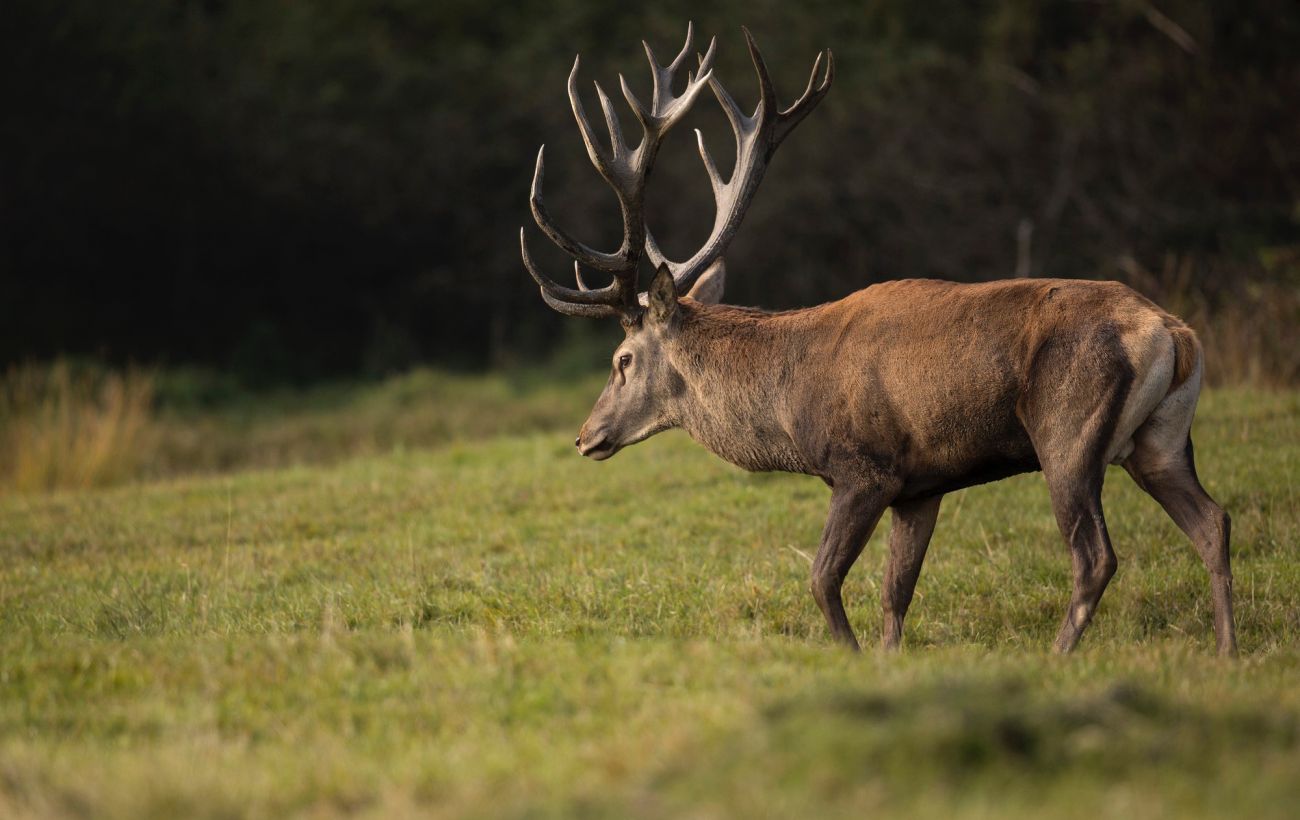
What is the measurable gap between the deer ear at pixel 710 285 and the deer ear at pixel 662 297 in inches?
24.4

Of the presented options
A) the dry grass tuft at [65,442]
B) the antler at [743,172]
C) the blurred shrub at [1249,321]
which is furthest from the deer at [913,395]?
the dry grass tuft at [65,442]

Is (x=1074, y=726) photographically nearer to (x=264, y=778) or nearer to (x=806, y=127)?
(x=264, y=778)

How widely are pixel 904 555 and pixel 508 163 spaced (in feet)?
81.9

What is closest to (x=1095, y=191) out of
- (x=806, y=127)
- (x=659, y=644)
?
(x=806, y=127)

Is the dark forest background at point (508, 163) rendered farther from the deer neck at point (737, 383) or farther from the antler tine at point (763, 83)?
the deer neck at point (737, 383)

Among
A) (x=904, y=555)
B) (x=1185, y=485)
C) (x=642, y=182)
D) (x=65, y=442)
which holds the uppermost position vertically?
(x=642, y=182)

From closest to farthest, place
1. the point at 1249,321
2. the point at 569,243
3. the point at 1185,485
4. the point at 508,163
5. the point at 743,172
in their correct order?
1. the point at 1185,485
2. the point at 569,243
3. the point at 743,172
4. the point at 1249,321
5. the point at 508,163

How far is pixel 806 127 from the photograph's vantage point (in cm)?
2880

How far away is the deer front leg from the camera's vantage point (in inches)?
279

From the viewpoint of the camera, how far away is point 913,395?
6.97 m

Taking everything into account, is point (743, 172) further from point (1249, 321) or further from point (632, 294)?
point (1249, 321)

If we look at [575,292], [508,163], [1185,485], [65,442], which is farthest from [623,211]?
[508,163]

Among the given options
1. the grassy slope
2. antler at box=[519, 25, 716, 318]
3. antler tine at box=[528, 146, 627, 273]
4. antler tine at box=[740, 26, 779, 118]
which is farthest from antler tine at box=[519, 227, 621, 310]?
the grassy slope

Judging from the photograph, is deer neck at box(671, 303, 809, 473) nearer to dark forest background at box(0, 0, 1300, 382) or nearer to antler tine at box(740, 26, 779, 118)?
antler tine at box(740, 26, 779, 118)
